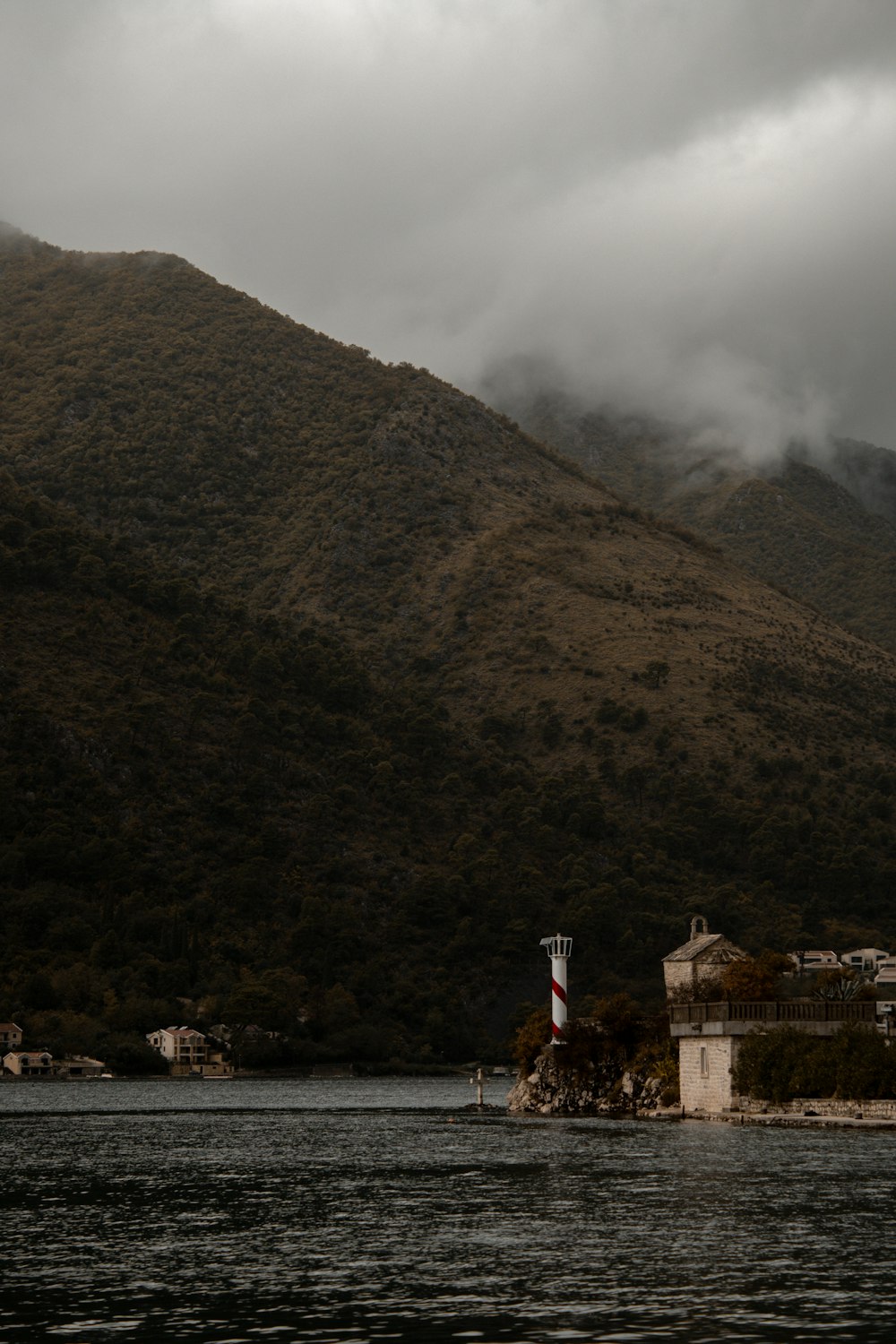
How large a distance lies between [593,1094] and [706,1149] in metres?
34.2

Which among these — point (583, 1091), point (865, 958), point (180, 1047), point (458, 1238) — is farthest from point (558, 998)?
point (180, 1047)

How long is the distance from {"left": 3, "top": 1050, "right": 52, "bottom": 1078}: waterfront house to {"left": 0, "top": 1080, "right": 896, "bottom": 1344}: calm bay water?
84191 mm

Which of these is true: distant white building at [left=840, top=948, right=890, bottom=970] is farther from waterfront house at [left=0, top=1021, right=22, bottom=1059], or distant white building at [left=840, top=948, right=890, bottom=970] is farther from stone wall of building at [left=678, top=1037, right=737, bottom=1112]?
stone wall of building at [left=678, top=1037, right=737, bottom=1112]

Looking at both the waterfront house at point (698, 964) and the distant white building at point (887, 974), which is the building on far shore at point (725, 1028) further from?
the distant white building at point (887, 974)

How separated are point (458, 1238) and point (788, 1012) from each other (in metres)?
39.2

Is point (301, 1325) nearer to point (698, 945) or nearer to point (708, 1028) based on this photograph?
point (708, 1028)

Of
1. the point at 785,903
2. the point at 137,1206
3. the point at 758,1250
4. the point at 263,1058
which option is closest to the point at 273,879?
the point at 263,1058

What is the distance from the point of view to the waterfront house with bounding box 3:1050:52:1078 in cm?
15912

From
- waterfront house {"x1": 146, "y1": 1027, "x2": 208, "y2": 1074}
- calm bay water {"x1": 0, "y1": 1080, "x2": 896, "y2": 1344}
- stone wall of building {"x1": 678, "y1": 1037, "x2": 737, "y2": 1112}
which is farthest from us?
waterfront house {"x1": 146, "y1": 1027, "x2": 208, "y2": 1074}

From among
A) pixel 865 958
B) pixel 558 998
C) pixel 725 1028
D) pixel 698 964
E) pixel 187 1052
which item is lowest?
pixel 187 1052

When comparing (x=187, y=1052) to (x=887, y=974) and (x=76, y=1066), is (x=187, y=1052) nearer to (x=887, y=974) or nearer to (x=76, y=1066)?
(x=76, y=1066)

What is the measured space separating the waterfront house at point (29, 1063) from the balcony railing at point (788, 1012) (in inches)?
3640

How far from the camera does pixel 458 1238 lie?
40938 mm

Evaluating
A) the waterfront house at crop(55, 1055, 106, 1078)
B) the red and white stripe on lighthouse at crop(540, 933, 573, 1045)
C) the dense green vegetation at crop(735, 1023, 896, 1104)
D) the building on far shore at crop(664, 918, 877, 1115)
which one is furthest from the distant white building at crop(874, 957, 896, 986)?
the waterfront house at crop(55, 1055, 106, 1078)
